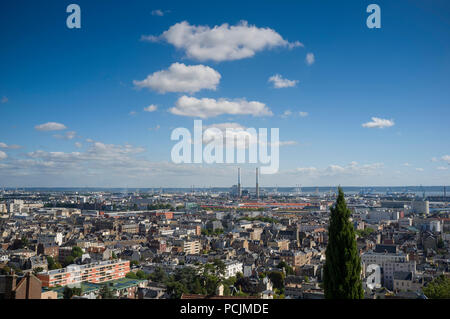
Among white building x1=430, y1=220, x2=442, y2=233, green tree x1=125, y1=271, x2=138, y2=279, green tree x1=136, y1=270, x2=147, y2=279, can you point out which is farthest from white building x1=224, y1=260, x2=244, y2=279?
white building x1=430, y1=220, x2=442, y2=233

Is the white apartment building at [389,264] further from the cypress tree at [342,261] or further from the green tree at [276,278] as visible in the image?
the cypress tree at [342,261]

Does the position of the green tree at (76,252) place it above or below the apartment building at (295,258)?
above

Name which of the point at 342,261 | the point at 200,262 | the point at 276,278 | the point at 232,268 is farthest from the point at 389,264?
the point at 342,261

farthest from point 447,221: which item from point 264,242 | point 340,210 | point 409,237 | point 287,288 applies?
point 340,210

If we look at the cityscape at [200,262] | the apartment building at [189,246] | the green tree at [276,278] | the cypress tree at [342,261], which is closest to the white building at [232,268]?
the cityscape at [200,262]
